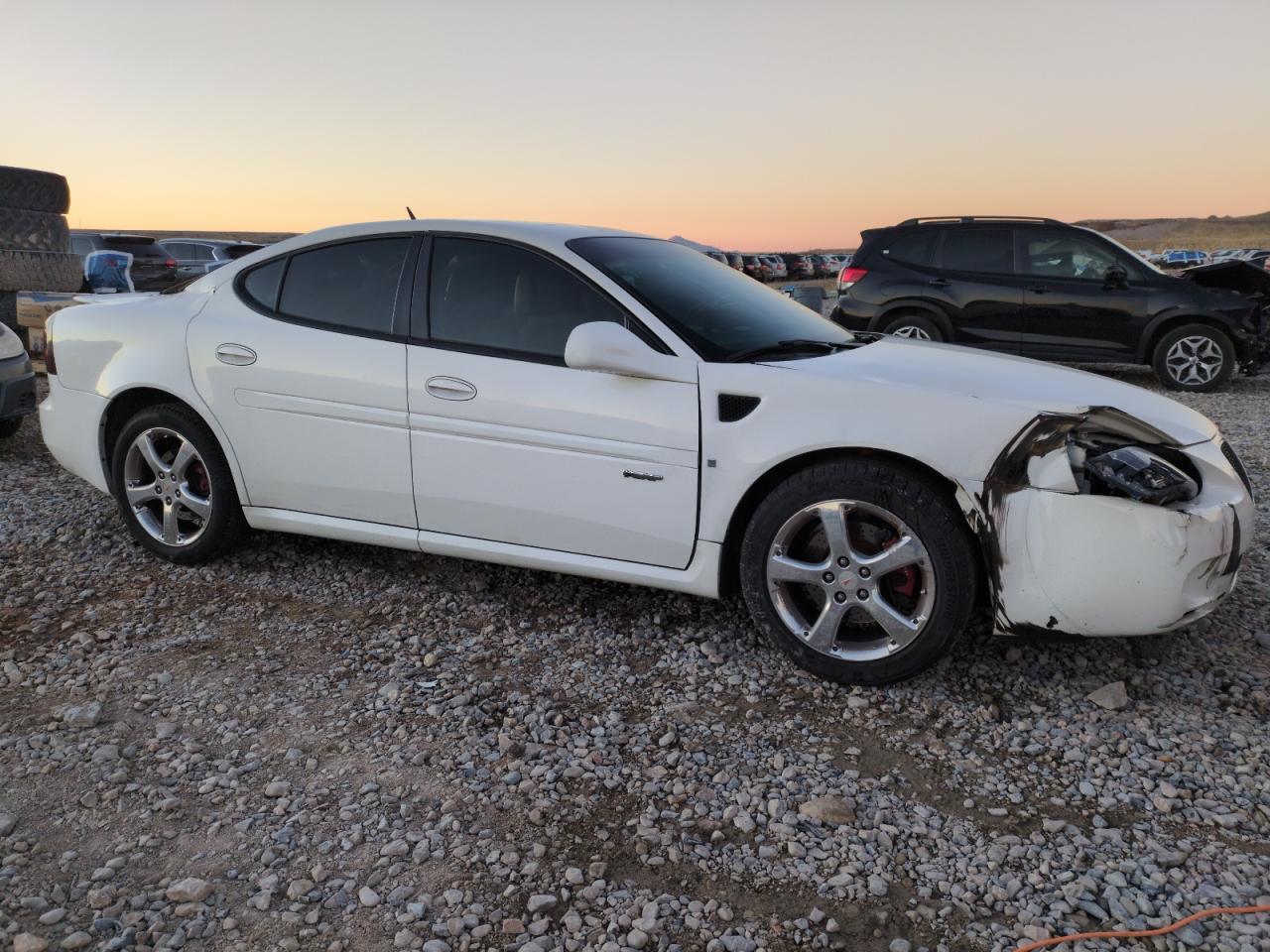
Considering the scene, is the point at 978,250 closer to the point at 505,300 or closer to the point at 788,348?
the point at 788,348

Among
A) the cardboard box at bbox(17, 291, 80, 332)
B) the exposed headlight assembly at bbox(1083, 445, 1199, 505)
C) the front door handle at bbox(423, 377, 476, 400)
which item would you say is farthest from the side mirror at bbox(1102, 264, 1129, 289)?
the cardboard box at bbox(17, 291, 80, 332)

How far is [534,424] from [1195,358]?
29.6 ft

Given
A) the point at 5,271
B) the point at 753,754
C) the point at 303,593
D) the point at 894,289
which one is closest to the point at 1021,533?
the point at 753,754

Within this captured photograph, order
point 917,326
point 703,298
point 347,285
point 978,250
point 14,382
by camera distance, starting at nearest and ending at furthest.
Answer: point 703,298
point 347,285
point 14,382
point 978,250
point 917,326

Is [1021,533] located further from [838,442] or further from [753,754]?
[753,754]

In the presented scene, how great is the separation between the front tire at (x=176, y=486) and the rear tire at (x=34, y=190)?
6.29 metres

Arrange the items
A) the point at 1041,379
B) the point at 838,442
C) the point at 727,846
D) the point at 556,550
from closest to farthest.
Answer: the point at 727,846 < the point at 838,442 < the point at 1041,379 < the point at 556,550

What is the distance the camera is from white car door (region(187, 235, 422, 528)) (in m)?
3.91

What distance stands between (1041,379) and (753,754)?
173cm

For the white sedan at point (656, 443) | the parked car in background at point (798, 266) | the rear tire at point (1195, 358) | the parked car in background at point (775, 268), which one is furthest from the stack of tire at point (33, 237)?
the parked car in background at point (798, 266)

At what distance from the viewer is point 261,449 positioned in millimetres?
4176

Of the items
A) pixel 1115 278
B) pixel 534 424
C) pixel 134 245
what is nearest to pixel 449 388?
pixel 534 424

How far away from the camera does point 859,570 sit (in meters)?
3.26

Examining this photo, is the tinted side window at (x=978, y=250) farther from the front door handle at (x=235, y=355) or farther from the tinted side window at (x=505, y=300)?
the front door handle at (x=235, y=355)
